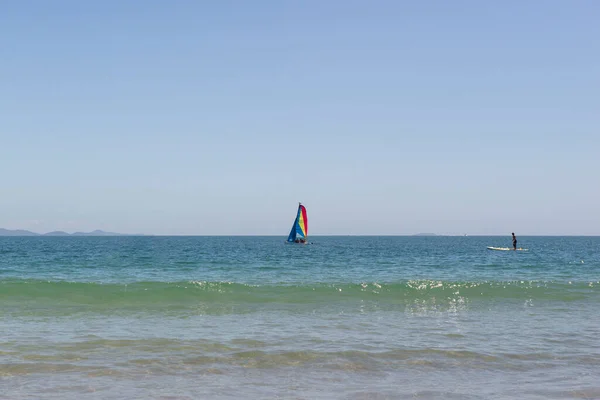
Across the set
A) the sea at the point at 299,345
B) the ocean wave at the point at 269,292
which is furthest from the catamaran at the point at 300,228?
the sea at the point at 299,345

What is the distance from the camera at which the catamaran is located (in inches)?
4113

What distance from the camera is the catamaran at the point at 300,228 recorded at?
4113 inches

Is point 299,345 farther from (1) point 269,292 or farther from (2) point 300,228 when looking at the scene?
(2) point 300,228

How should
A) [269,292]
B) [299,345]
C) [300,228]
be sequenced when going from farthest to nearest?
1. [300,228]
2. [269,292]
3. [299,345]

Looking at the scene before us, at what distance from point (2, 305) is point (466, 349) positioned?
18298mm

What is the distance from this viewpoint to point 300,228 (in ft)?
353

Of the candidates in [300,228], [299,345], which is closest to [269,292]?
[299,345]

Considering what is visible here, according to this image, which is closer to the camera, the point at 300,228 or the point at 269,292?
the point at 269,292

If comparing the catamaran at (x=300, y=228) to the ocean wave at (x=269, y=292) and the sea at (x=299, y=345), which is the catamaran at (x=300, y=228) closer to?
the ocean wave at (x=269, y=292)

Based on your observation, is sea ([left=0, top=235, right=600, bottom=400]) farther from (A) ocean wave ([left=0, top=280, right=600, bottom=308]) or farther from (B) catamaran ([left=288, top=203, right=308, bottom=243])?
(B) catamaran ([left=288, top=203, right=308, bottom=243])

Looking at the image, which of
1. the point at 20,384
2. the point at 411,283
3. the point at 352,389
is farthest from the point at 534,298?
the point at 20,384

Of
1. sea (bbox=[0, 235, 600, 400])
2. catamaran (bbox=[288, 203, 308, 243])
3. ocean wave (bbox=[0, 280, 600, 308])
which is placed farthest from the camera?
catamaran (bbox=[288, 203, 308, 243])

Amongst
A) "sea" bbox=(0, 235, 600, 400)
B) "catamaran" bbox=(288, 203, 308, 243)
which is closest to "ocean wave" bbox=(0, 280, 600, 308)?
"sea" bbox=(0, 235, 600, 400)

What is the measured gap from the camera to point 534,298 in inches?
1000
